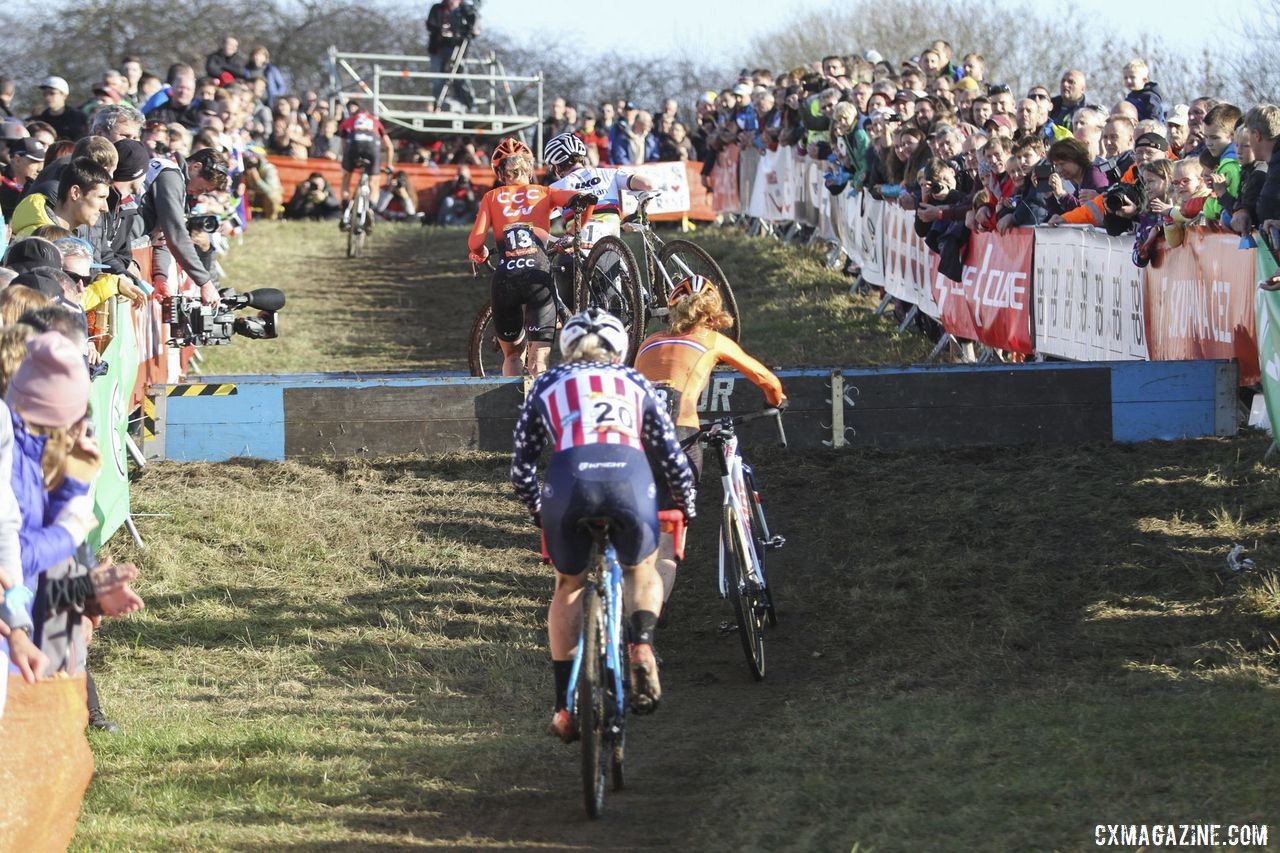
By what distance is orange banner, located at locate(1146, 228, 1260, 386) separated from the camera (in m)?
10.7

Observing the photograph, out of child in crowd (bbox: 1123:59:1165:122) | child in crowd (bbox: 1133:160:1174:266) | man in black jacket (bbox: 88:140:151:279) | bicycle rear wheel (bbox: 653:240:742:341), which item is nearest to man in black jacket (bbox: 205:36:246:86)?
child in crowd (bbox: 1123:59:1165:122)

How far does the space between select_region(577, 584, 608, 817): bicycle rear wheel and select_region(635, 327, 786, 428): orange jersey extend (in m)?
2.07

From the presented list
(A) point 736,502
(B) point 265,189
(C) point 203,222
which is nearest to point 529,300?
(C) point 203,222

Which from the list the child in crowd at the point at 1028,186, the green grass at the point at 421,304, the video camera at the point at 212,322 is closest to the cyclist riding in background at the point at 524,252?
the video camera at the point at 212,322

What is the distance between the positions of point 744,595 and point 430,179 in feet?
80.5

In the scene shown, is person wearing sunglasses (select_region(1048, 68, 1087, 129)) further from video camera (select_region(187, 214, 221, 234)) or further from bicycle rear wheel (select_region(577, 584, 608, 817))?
bicycle rear wheel (select_region(577, 584, 608, 817))

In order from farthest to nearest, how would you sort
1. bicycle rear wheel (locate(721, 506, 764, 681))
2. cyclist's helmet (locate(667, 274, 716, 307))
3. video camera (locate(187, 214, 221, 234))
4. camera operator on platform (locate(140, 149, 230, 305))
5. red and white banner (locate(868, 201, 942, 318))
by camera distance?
red and white banner (locate(868, 201, 942, 318))
video camera (locate(187, 214, 221, 234))
camera operator on platform (locate(140, 149, 230, 305))
cyclist's helmet (locate(667, 274, 716, 307))
bicycle rear wheel (locate(721, 506, 764, 681))

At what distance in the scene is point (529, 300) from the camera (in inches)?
489

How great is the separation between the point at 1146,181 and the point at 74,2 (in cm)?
3805

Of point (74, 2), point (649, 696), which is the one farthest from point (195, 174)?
point (74, 2)

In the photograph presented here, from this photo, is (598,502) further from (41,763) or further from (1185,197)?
(1185,197)

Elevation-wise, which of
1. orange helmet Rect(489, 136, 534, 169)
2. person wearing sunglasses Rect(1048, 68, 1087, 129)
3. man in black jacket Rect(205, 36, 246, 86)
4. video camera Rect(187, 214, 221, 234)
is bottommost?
video camera Rect(187, 214, 221, 234)

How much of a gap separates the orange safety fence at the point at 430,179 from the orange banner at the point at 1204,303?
57.6ft

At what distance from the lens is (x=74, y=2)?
143ft
